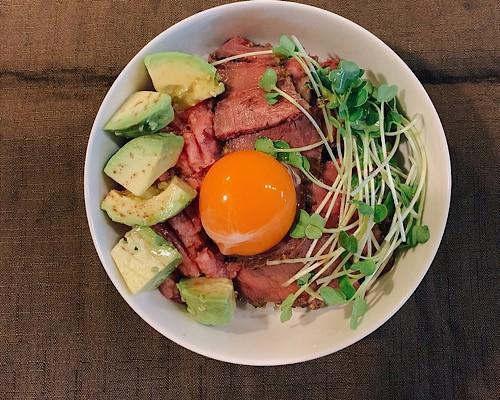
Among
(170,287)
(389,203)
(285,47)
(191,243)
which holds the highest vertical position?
(285,47)

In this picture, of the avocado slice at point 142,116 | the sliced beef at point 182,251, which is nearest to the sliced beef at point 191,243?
the sliced beef at point 182,251

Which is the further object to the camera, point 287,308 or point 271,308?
point 271,308

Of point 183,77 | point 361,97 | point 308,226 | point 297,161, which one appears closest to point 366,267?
point 308,226

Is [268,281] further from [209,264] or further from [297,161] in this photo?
[297,161]

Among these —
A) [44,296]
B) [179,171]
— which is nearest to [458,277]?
[179,171]

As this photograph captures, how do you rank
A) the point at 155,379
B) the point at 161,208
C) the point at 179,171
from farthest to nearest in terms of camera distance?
the point at 155,379, the point at 179,171, the point at 161,208

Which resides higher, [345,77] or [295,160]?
[345,77]

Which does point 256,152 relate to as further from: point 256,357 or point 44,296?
point 44,296

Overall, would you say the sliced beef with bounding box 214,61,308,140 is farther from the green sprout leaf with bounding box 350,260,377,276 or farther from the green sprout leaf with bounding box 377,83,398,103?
the green sprout leaf with bounding box 350,260,377,276
